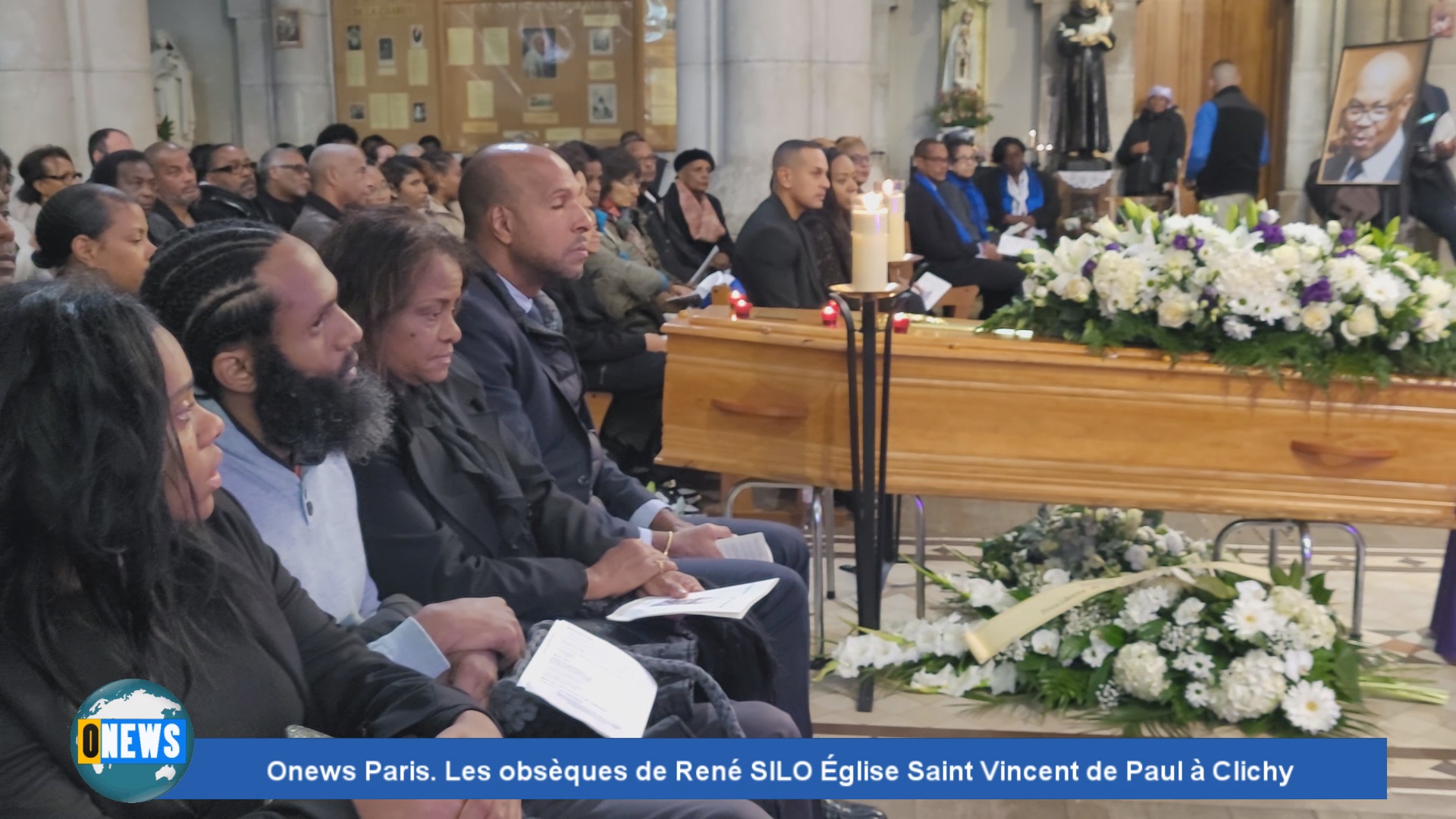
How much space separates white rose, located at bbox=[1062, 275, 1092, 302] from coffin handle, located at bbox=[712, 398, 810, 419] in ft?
2.39

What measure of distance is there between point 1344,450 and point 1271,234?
56 centimetres

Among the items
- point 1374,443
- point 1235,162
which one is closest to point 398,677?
point 1374,443

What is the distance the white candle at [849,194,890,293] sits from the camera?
3.52 m

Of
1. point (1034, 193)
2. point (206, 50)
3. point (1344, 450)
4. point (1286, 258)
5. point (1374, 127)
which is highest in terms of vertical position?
point (206, 50)

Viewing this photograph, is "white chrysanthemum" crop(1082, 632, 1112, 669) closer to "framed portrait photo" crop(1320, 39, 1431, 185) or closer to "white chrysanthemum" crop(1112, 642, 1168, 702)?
"white chrysanthemum" crop(1112, 642, 1168, 702)

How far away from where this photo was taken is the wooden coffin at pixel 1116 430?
3.62 m

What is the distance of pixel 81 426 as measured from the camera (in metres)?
1.53

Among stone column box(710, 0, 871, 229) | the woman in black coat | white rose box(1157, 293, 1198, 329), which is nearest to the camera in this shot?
white rose box(1157, 293, 1198, 329)

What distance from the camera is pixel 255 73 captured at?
12570 millimetres

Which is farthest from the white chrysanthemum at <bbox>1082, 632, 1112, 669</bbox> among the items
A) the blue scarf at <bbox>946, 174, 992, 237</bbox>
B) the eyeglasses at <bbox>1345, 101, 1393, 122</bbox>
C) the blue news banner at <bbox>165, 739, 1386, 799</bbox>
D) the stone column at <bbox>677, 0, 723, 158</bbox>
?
the blue scarf at <bbox>946, 174, 992, 237</bbox>

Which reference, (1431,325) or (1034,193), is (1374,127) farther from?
(1431,325)

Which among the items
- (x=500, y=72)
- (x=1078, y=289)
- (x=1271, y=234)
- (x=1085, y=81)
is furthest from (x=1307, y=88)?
(x=1078, y=289)

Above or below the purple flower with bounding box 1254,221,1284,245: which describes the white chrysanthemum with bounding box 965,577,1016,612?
below

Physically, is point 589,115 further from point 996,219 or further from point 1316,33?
point 1316,33
